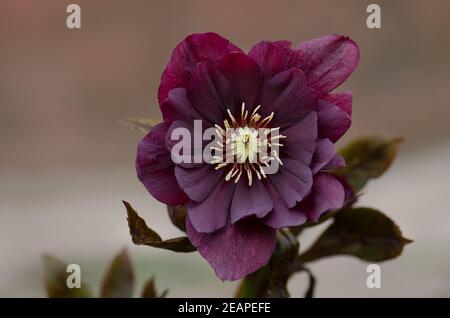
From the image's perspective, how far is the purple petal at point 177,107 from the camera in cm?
41

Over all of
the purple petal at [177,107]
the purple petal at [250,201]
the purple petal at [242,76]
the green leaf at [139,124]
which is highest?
the purple petal at [242,76]

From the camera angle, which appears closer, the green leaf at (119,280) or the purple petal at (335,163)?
the purple petal at (335,163)

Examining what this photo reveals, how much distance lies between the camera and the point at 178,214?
0.44 meters

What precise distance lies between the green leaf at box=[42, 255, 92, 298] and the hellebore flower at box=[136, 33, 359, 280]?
0.18 meters

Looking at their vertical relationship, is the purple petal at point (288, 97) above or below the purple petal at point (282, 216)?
above

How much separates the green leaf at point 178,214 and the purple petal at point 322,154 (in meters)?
0.08

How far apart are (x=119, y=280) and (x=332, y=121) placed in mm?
265

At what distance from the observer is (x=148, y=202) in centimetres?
152

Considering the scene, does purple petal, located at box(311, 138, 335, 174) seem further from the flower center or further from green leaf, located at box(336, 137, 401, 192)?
green leaf, located at box(336, 137, 401, 192)

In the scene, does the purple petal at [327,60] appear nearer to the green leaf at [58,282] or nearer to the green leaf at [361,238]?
the green leaf at [361,238]

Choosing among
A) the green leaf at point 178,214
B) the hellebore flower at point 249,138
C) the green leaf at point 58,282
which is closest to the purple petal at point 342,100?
the hellebore flower at point 249,138

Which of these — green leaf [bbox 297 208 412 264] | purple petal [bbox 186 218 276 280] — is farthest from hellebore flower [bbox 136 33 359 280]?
green leaf [bbox 297 208 412 264]

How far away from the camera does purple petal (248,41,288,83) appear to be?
406mm
